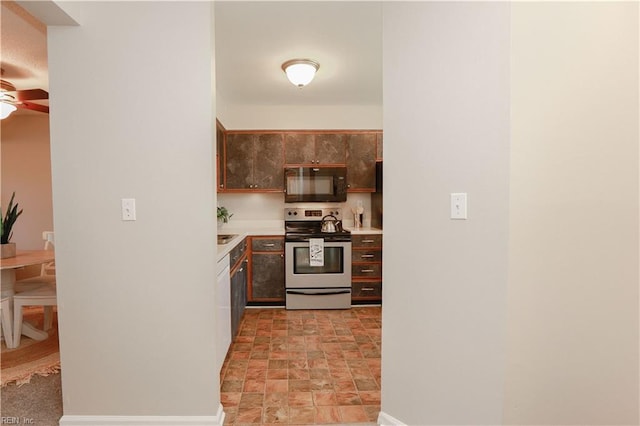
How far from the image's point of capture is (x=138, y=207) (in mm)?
1753

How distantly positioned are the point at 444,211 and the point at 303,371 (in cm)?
162

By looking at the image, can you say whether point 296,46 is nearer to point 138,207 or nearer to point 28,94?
point 138,207

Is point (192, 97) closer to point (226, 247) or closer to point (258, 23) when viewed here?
point (258, 23)

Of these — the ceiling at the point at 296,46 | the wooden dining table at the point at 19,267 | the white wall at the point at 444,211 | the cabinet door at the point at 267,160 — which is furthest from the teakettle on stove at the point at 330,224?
the wooden dining table at the point at 19,267

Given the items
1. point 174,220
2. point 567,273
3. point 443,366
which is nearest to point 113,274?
point 174,220

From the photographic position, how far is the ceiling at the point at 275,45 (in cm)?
221

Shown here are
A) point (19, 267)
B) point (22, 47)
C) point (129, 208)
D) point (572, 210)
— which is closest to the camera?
point (572, 210)

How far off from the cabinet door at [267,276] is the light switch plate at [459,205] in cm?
262

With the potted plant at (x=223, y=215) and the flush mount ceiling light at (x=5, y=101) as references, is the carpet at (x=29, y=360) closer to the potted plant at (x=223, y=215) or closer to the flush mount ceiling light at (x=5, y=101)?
the potted plant at (x=223, y=215)

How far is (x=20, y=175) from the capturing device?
4.54m

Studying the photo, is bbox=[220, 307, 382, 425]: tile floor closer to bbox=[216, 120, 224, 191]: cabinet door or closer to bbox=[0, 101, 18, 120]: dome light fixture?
bbox=[216, 120, 224, 191]: cabinet door

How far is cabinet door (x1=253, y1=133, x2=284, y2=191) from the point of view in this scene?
418 centimetres

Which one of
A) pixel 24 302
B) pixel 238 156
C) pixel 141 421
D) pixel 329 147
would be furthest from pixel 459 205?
pixel 24 302

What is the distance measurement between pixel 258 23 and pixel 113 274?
1878 mm
